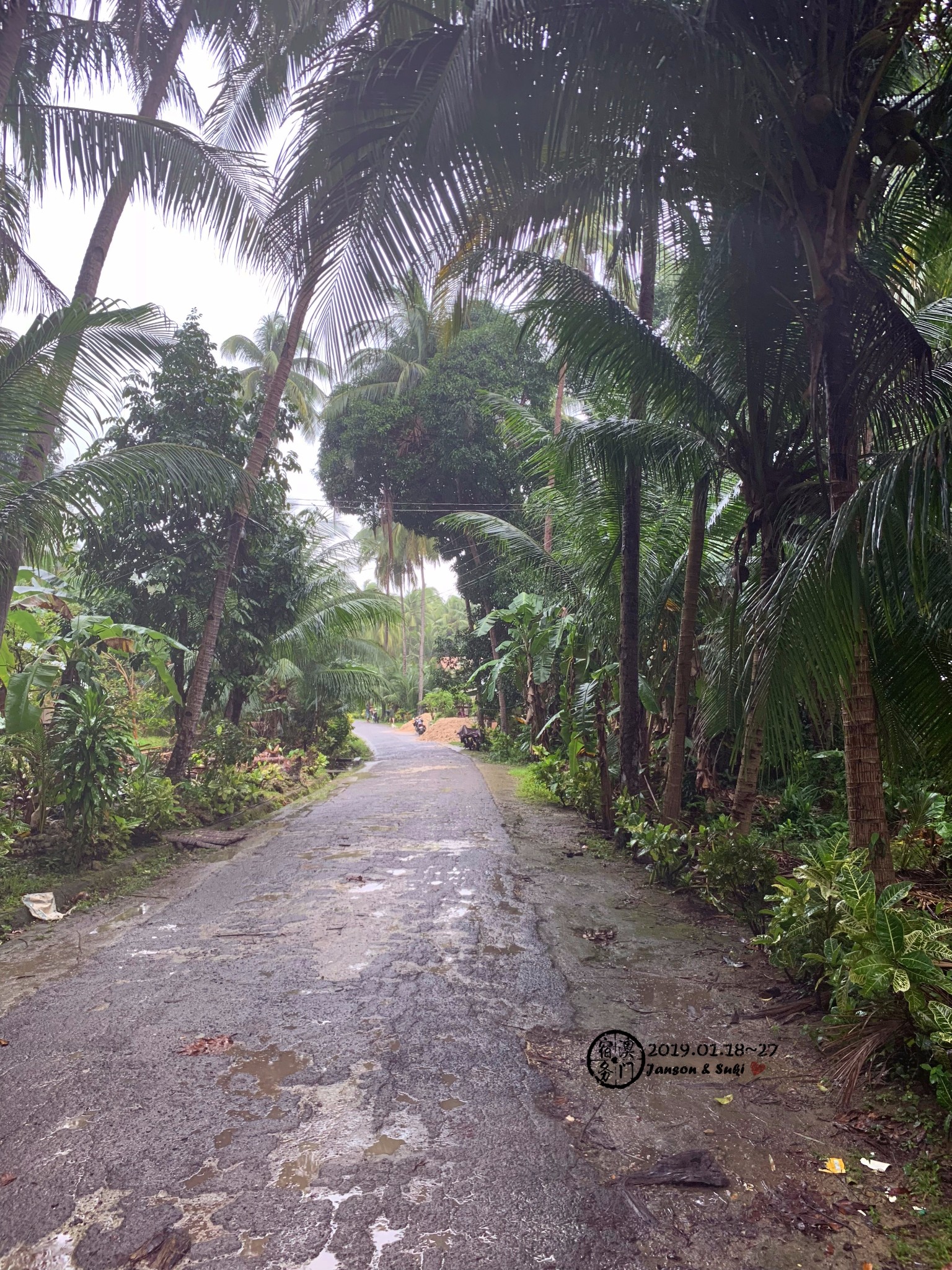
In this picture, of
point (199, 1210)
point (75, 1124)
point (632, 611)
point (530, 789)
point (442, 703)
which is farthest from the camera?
point (442, 703)

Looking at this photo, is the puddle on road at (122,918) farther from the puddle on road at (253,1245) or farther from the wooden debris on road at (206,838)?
the puddle on road at (253,1245)

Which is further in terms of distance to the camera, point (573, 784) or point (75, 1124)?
point (573, 784)

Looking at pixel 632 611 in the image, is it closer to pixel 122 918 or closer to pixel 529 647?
pixel 122 918

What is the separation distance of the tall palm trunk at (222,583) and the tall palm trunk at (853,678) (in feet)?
20.6

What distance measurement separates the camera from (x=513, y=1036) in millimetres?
3344

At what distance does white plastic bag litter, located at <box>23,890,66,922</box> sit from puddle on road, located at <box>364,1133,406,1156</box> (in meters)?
3.65

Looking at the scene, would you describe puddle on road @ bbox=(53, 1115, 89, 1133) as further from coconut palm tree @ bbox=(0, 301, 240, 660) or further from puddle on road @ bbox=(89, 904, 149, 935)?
coconut palm tree @ bbox=(0, 301, 240, 660)

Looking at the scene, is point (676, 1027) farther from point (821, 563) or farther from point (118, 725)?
point (118, 725)

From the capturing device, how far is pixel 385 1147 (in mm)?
2473

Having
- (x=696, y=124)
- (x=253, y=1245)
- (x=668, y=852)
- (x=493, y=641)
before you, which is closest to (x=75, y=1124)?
(x=253, y=1245)

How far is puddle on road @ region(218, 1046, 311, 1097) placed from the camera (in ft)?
9.31

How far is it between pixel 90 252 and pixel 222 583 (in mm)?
3544

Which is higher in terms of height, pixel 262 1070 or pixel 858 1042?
pixel 858 1042

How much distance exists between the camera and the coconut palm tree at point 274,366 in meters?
25.3
